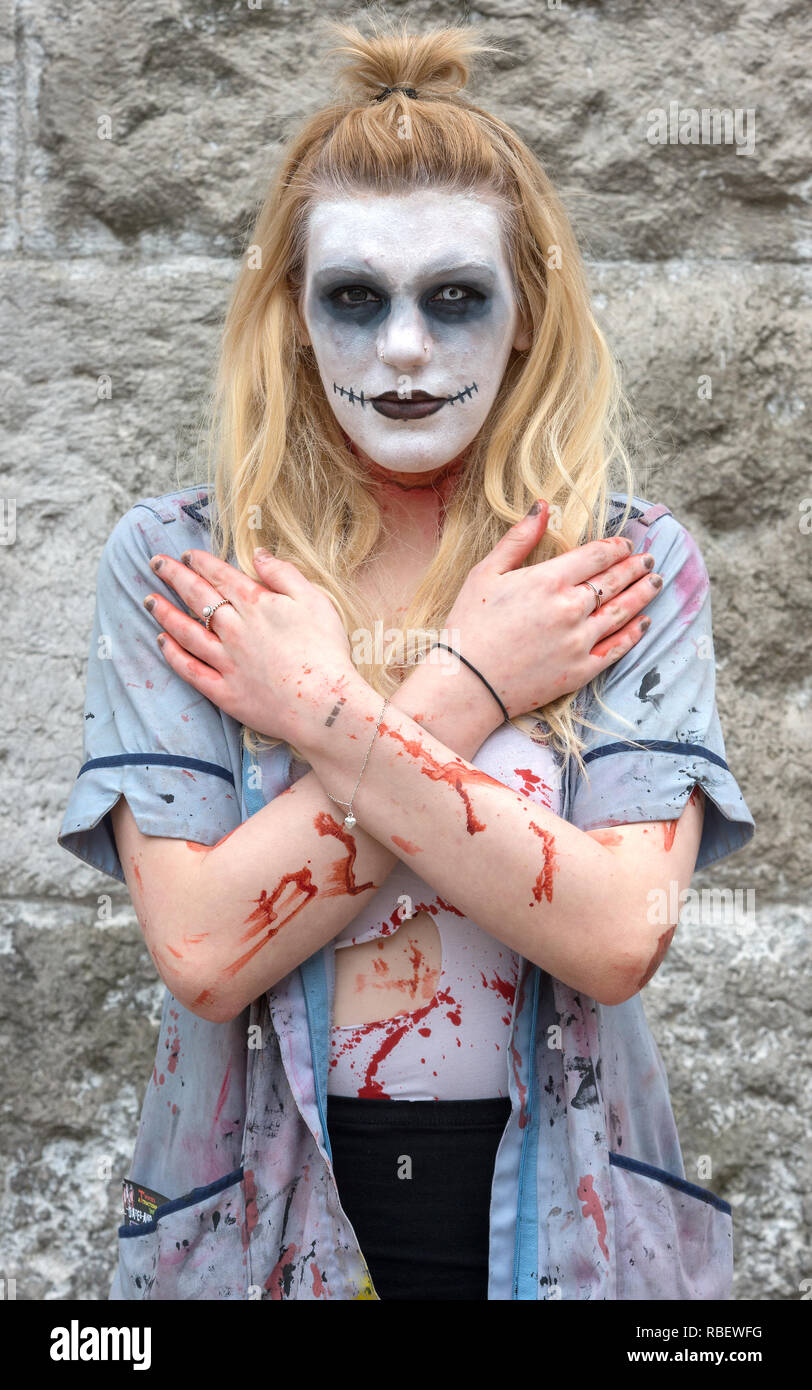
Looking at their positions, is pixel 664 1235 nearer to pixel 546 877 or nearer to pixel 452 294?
pixel 546 877

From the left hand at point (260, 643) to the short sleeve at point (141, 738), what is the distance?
0.09ft

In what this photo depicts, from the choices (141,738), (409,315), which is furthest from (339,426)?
(141,738)

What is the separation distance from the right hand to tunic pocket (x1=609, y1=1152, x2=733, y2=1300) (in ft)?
1.82

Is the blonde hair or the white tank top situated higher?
the blonde hair

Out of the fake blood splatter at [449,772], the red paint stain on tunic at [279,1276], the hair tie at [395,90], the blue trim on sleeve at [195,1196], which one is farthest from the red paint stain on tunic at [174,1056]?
the hair tie at [395,90]

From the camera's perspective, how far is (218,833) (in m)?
1.43

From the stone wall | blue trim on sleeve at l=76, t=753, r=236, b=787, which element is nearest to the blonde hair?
blue trim on sleeve at l=76, t=753, r=236, b=787

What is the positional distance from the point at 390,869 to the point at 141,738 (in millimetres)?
318

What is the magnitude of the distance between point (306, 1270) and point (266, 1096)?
18cm

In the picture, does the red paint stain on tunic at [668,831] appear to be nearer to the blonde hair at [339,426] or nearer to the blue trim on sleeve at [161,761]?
the blonde hair at [339,426]

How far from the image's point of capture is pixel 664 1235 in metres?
1.46

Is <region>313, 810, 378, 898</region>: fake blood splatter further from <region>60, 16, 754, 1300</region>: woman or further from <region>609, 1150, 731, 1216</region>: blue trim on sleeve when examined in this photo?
<region>609, 1150, 731, 1216</region>: blue trim on sleeve

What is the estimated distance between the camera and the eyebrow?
4.88 ft

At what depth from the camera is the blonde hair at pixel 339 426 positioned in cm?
152
